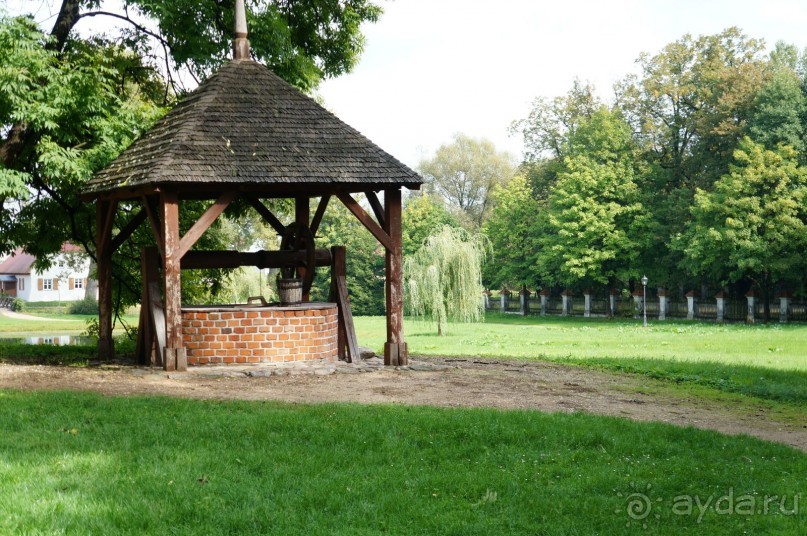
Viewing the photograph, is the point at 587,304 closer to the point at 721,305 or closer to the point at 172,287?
the point at 721,305

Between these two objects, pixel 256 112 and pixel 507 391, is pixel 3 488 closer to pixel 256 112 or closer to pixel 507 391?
pixel 507 391

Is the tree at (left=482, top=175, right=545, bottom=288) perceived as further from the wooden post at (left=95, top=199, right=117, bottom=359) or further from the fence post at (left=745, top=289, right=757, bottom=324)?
the wooden post at (left=95, top=199, right=117, bottom=359)

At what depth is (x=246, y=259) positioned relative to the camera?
16141 mm

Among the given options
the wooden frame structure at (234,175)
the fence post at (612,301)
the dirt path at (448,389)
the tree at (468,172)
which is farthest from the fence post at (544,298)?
the dirt path at (448,389)

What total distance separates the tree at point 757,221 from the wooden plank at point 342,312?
31158 mm

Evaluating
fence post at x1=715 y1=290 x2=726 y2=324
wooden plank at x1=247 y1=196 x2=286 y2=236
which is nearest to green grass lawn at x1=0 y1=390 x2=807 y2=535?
wooden plank at x1=247 y1=196 x2=286 y2=236

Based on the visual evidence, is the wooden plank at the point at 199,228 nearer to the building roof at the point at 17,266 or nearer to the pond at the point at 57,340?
the pond at the point at 57,340

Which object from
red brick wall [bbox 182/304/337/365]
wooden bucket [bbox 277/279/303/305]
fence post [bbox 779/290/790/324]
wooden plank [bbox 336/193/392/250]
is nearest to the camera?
red brick wall [bbox 182/304/337/365]

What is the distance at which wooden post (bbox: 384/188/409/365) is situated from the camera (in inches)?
596

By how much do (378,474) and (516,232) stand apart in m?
56.0

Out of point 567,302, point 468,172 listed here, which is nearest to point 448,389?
point 567,302

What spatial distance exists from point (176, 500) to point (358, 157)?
29.8 ft

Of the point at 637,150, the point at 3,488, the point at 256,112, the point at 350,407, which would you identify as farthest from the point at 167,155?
the point at 637,150

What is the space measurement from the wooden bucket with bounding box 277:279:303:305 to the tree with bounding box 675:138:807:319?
3192 cm
